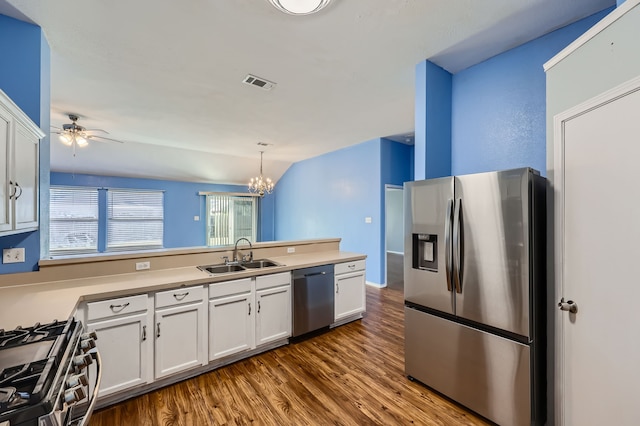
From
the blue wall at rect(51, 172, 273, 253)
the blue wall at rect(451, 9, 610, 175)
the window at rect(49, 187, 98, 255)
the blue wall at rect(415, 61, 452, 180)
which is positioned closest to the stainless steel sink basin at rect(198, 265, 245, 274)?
the blue wall at rect(415, 61, 452, 180)

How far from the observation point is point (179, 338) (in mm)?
2219

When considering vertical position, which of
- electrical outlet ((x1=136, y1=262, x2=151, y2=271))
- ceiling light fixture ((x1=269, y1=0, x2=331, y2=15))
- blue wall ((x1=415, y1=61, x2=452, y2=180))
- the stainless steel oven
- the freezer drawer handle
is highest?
ceiling light fixture ((x1=269, y1=0, x2=331, y2=15))

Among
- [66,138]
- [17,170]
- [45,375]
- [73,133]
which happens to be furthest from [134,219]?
[45,375]

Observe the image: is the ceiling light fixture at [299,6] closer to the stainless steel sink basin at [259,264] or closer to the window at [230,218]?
the stainless steel sink basin at [259,264]

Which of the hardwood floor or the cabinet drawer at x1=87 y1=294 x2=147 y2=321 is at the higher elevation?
the cabinet drawer at x1=87 y1=294 x2=147 y2=321

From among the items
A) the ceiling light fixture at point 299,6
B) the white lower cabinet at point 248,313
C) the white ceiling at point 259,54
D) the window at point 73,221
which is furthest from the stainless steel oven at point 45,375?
the window at point 73,221

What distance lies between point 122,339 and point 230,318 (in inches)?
32.2

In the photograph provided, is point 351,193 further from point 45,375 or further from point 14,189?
point 45,375

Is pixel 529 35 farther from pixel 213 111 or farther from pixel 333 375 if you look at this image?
pixel 213 111

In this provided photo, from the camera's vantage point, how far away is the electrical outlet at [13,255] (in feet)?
6.34

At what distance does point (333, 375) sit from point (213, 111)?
363 centimetres

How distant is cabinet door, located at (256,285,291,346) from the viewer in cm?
269

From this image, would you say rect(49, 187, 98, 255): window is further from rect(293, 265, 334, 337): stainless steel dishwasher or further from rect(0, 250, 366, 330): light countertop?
rect(293, 265, 334, 337): stainless steel dishwasher

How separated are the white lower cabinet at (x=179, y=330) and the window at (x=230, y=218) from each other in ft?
18.7
